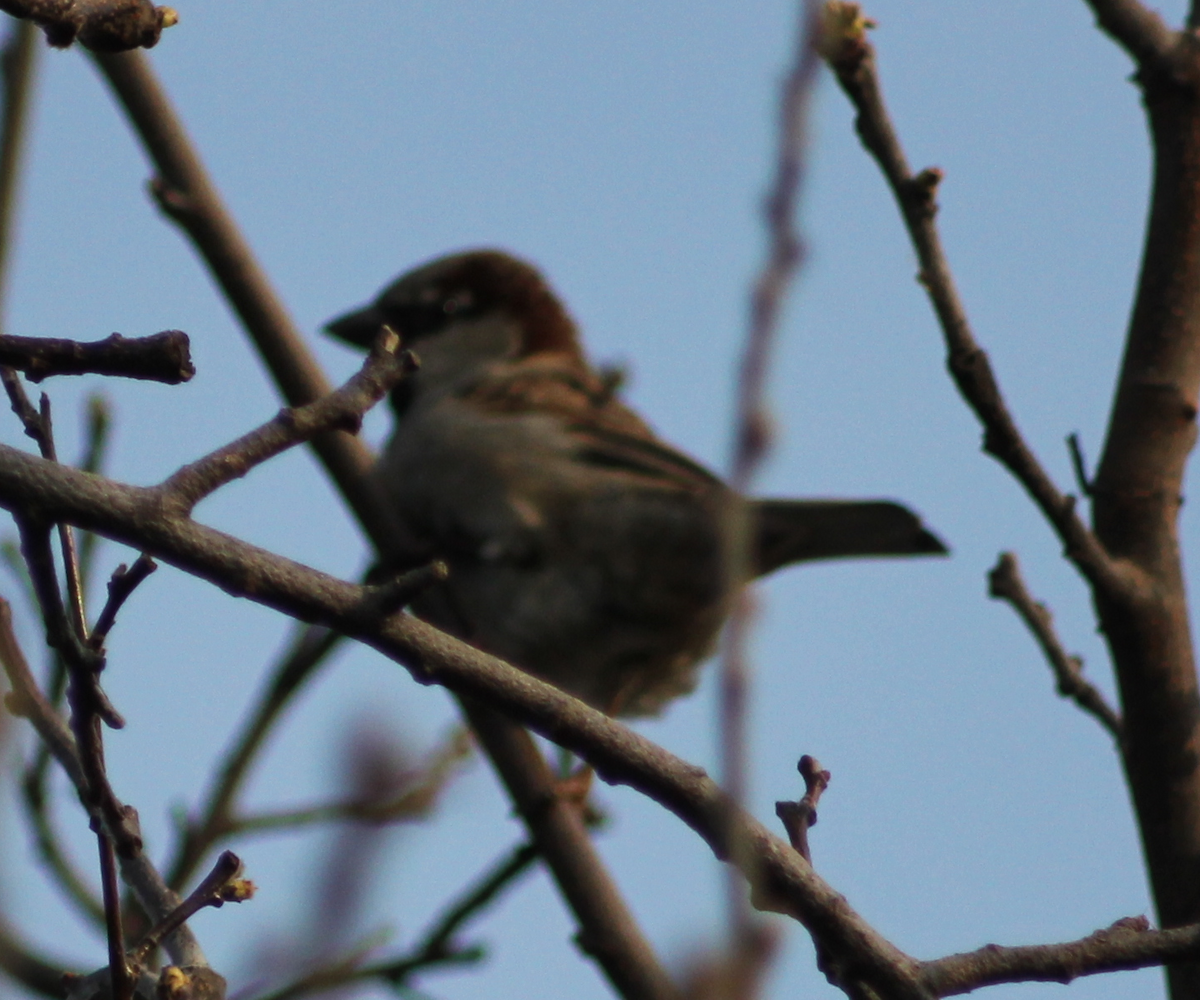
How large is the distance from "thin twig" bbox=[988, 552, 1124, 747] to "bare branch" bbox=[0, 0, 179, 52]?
157 centimetres

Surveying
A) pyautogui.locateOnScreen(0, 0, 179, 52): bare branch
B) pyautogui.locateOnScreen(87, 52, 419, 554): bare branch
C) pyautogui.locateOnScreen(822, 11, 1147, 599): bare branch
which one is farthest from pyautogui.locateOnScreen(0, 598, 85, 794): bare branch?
pyautogui.locateOnScreen(87, 52, 419, 554): bare branch

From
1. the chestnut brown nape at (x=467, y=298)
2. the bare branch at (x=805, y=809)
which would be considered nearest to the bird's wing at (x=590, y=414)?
the chestnut brown nape at (x=467, y=298)

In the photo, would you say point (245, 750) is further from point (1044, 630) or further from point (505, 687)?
point (505, 687)

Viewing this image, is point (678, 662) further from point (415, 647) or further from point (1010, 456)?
point (415, 647)

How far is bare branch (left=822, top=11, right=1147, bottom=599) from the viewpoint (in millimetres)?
2176

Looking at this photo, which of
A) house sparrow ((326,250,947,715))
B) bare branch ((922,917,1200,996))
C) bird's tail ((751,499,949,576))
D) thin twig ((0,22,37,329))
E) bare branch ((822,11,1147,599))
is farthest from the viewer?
house sparrow ((326,250,947,715))

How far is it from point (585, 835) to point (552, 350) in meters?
2.59

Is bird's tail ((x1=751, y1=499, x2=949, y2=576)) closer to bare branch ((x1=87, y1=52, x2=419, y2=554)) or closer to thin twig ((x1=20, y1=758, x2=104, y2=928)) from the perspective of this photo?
bare branch ((x1=87, y1=52, x2=419, y2=554))

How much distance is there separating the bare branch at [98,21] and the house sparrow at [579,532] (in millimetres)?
2590

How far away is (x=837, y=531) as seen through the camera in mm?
3943

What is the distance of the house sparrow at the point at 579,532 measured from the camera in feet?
13.1

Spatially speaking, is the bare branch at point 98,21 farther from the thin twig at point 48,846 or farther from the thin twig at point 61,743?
the thin twig at point 48,846

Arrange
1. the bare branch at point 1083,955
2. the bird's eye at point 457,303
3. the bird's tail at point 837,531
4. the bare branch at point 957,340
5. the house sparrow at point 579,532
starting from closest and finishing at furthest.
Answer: the bare branch at point 1083,955, the bare branch at point 957,340, the bird's tail at point 837,531, the house sparrow at point 579,532, the bird's eye at point 457,303

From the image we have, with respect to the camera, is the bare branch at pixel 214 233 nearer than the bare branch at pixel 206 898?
No
